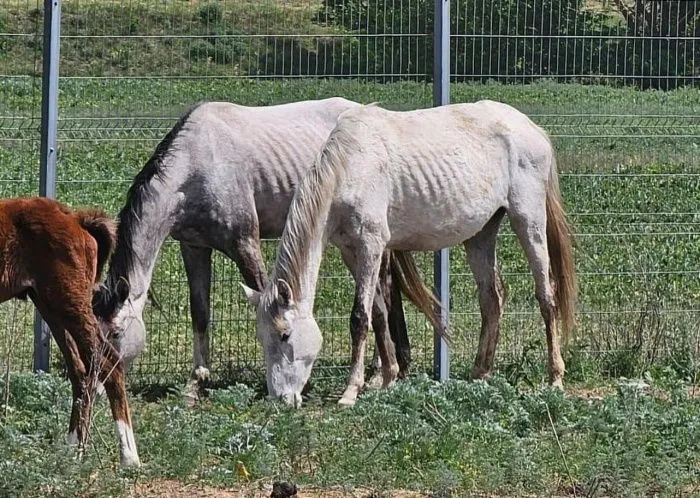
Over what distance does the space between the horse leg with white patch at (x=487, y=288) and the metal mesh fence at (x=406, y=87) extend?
0.45 metres

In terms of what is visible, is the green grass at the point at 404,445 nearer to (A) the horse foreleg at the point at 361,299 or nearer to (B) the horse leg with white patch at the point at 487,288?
(A) the horse foreleg at the point at 361,299

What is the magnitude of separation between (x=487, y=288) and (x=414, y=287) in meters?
0.52

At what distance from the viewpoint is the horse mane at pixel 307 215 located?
843 cm

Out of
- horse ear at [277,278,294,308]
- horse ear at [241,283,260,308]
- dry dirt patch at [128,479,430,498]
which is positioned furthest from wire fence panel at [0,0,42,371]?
dry dirt patch at [128,479,430,498]

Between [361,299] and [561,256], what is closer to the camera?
[361,299]

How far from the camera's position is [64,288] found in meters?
6.60

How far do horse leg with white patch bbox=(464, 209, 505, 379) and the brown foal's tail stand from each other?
3.43 m

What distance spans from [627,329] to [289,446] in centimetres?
419

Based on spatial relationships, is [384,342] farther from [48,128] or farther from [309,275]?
[48,128]

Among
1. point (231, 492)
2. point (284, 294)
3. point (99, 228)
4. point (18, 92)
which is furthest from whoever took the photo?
point (18, 92)

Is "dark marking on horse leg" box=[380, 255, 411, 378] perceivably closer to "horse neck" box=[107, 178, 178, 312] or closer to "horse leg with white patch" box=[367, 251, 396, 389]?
"horse leg with white patch" box=[367, 251, 396, 389]

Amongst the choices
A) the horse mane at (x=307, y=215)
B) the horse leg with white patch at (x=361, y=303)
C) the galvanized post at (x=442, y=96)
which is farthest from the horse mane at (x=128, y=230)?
the galvanized post at (x=442, y=96)

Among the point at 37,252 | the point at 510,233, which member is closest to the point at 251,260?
the point at 510,233

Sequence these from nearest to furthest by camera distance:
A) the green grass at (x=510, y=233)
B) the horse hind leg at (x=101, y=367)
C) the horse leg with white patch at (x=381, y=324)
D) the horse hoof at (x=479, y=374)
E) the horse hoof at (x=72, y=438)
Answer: the horse hind leg at (x=101, y=367)
the horse hoof at (x=72, y=438)
the horse leg with white patch at (x=381, y=324)
the horse hoof at (x=479, y=374)
the green grass at (x=510, y=233)
